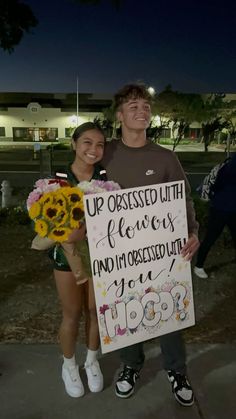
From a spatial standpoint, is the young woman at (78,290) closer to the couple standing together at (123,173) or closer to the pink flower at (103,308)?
the couple standing together at (123,173)

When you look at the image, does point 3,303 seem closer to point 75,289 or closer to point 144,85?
point 75,289

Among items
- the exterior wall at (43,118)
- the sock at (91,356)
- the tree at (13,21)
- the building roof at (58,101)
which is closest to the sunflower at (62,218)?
the sock at (91,356)

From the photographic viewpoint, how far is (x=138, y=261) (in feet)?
7.93

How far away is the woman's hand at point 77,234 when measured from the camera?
227 cm

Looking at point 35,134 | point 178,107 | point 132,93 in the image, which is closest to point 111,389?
point 132,93

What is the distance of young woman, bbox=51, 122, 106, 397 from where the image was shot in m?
2.39

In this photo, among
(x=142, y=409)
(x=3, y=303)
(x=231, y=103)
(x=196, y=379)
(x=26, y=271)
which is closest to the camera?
(x=142, y=409)

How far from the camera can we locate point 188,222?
2.61 metres

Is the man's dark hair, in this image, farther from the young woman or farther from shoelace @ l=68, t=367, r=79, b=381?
shoelace @ l=68, t=367, r=79, b=381

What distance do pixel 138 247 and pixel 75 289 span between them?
0.44 m

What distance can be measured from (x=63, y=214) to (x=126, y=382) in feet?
3.96

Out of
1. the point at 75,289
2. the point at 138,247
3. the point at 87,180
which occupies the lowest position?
the point at 75,289

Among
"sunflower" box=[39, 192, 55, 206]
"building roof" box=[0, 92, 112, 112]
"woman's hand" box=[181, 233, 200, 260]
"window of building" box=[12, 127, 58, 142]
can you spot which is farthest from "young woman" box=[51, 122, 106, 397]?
"window of building" box=[12, 127, 58, 142]

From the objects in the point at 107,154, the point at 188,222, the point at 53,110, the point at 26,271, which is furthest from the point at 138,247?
the point at 53,110
